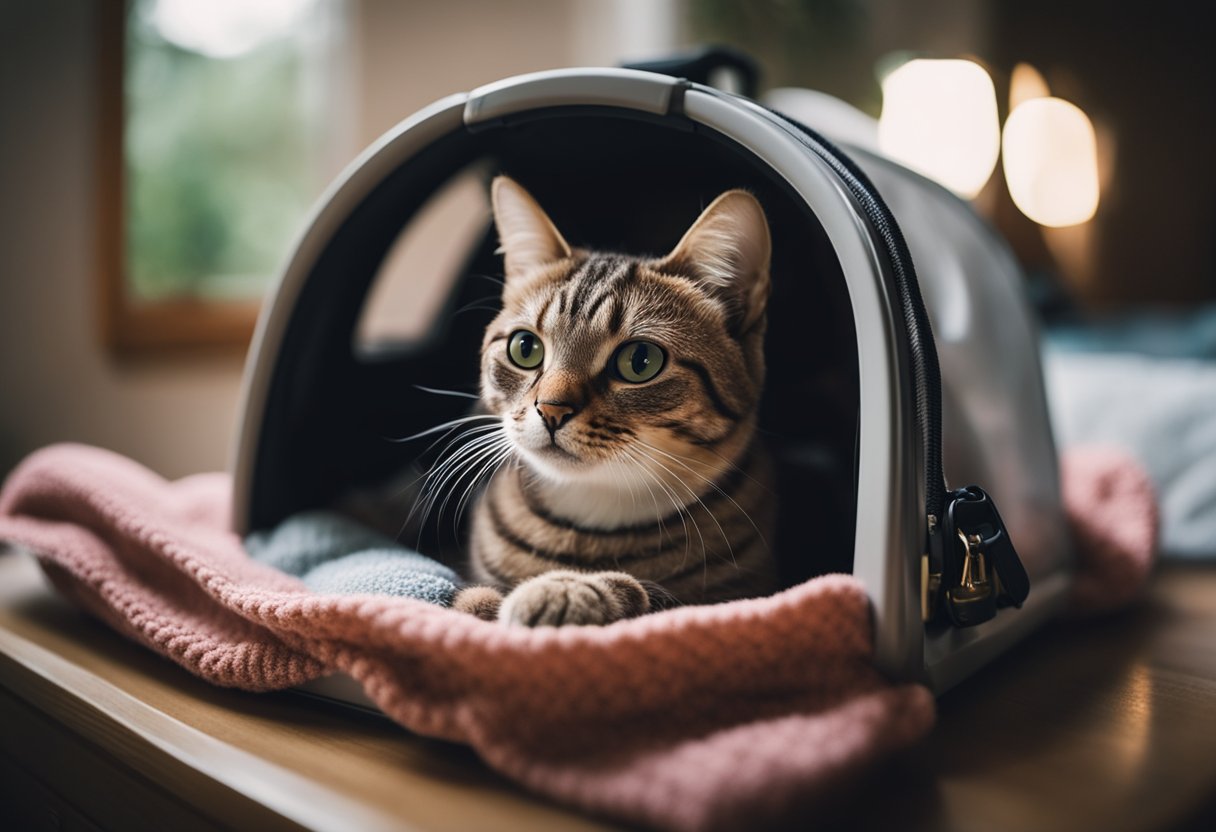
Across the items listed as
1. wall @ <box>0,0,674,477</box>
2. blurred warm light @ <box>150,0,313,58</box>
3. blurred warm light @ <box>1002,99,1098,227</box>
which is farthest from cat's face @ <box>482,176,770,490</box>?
blurred warm light @ <box>1002,99,1098,227</box>

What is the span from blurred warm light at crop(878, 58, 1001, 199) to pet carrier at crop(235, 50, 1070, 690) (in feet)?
2.73

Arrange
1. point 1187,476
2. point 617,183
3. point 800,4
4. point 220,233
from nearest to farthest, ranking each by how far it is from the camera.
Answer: point 617,183 < point 1187,476 < point 220,233 < point 800,4

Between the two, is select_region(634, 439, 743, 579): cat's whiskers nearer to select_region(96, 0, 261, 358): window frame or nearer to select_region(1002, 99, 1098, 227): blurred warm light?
select_region(96, 0, 261, 358): window frame

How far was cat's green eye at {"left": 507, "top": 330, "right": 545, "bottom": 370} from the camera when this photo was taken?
2.51 ft

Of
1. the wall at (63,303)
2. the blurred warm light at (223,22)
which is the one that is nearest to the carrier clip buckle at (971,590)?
the wall at (63,303)

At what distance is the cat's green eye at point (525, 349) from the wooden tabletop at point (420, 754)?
309 mm

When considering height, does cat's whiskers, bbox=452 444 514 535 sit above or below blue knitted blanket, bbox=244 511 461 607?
above

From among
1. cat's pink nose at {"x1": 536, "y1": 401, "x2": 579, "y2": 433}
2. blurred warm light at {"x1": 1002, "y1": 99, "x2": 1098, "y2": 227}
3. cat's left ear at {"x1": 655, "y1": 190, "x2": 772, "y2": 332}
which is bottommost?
cat's pink nose at {"x1": 536, "y1": 401, "x2": 579, "y2": 433}

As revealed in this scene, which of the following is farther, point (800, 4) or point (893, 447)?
point (800, 4)

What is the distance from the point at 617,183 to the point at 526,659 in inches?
26.3

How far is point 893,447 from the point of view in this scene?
0.58m

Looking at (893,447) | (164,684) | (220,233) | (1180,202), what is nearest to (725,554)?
(893,447)

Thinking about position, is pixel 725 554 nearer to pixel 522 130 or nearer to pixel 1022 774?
pixel 1022 774

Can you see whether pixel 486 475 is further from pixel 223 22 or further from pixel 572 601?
pixel 223 22
